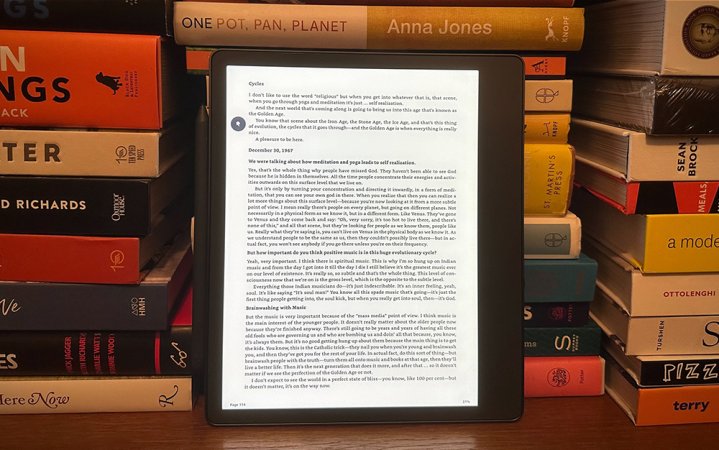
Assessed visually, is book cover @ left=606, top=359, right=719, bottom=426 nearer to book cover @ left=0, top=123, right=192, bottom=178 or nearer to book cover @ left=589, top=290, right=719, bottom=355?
book cover @ left=589, top=290, right=719, bottom=355

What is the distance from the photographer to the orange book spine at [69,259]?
25.8 inches

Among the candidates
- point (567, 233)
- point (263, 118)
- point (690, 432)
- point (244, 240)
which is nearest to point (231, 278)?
point (244, 240)

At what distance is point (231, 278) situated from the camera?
0.66 metres

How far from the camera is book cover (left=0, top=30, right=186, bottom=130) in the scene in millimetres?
641

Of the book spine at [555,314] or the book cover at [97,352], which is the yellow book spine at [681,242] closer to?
the book spine at [555,314]

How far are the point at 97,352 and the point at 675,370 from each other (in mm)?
532

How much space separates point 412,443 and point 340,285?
0.50 feet

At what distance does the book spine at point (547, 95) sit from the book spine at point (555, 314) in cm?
19

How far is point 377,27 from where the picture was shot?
685mm

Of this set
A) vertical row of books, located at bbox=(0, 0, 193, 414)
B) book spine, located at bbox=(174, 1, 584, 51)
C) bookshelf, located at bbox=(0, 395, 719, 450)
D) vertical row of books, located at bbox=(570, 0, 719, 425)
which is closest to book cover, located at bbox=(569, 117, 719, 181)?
vertical row of books, located at bbox=(570, 0, 719, 425)

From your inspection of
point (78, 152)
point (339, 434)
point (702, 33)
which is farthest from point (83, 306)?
point (702, 33)

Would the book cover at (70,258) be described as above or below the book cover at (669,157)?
below

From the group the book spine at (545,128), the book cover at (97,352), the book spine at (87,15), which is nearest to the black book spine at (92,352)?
the book cover at (97,352)

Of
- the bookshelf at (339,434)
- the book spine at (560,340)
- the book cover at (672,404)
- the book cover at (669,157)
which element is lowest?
the bookshelf at (339,434)
